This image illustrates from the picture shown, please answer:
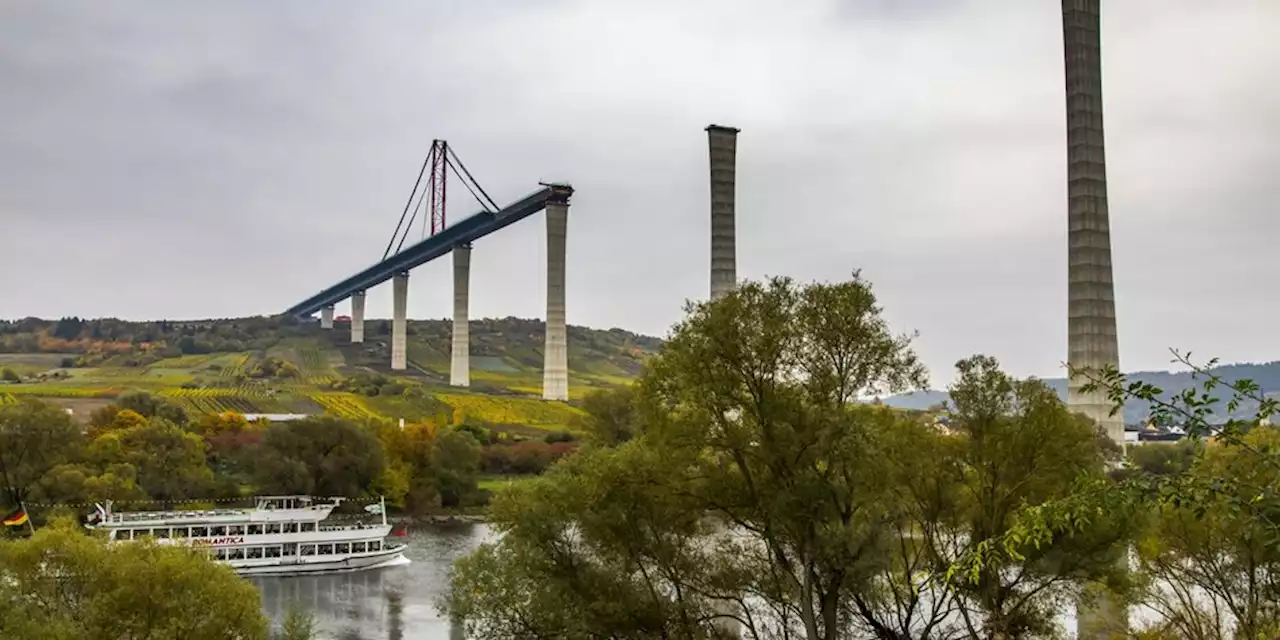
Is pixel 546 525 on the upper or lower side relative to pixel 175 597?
upper

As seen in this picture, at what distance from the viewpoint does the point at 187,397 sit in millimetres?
76750

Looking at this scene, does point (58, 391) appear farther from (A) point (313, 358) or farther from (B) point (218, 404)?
(A) point (313, 358)

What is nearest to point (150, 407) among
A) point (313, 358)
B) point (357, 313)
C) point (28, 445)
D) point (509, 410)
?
point (28, 445)

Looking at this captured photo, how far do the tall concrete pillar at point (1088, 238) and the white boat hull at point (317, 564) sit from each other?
24.6m

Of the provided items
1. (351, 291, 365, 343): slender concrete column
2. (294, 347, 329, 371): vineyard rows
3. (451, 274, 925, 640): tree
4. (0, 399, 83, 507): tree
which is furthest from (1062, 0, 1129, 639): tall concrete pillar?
(351, 291, 365, 343): slender concrete column

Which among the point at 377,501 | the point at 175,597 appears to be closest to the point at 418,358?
the point at 377,501

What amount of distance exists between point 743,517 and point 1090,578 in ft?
17.1

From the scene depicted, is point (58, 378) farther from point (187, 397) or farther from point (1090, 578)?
point (1090, 578)

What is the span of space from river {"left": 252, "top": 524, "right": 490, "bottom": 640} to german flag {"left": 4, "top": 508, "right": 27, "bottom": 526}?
399 inches

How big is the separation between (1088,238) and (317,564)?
95.8 feet

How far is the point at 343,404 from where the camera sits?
76.2 meters

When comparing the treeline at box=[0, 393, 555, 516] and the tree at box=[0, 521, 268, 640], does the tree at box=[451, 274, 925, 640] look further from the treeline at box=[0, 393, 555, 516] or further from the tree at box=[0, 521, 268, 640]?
the treeline at box=[0, 393, 555, 516]

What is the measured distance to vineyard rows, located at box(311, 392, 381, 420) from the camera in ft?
234

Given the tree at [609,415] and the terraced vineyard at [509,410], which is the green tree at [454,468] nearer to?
the tree at [609,415]
